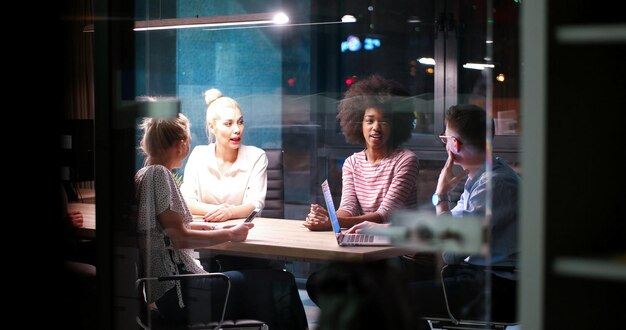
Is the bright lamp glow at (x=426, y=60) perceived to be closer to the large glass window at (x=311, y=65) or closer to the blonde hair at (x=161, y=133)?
the large glass window at (x=311, y=65)

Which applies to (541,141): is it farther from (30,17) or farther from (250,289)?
(30,17)

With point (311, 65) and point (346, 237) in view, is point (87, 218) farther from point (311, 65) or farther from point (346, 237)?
point (311, 65)

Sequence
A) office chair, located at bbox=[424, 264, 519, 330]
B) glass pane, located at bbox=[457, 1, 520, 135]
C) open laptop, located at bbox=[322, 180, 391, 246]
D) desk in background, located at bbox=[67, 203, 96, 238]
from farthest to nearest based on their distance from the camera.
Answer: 1. desk in background, located at bbox=[67, 203, 96, 238]
2. open laptop, located at bbox=[322, 180, 391, 246]
3. office chair, located at bbox=[424, 264, 519, 330]
4. glass pane, located at bbox=[457, 1, 520, 135]

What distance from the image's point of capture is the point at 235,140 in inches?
131

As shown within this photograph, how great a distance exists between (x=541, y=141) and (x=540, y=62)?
165 mm

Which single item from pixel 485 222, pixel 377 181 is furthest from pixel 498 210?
pixel 377 181

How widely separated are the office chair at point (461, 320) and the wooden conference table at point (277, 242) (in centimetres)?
38

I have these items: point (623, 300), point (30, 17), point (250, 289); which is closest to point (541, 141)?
point (623, 300)

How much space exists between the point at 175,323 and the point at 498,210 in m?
1.32

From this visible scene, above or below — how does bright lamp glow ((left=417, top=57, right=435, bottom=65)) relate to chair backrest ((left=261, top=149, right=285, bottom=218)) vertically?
above

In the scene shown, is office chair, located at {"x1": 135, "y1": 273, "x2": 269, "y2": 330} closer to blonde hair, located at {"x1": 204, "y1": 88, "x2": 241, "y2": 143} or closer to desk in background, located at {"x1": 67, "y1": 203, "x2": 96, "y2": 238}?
desk in background, located at {"x1": 67, "y1": 203, "x2": 96, "y2": 238}

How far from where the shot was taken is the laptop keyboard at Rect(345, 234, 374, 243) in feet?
9.28

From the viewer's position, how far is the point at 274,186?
3.41 metres

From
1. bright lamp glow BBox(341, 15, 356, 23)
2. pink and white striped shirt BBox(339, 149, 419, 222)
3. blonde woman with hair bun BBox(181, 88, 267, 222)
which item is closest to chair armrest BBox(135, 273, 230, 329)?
blonde woman with hair bun BBox(181, 88, 267, 222)
